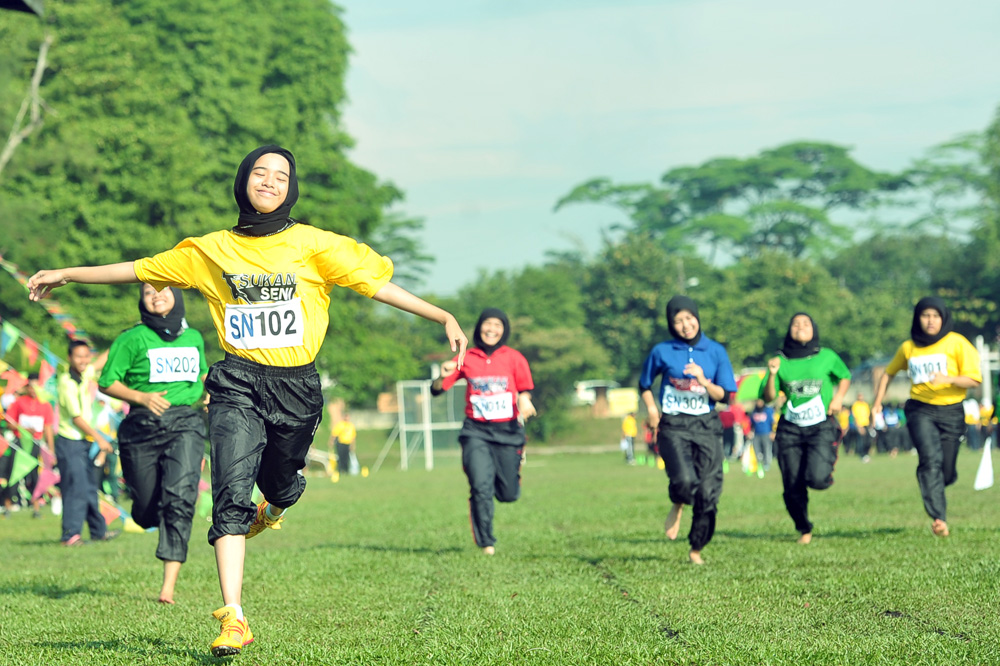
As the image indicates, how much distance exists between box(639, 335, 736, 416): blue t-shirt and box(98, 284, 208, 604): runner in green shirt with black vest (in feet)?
11.9

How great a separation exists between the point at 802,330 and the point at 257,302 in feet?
22.6

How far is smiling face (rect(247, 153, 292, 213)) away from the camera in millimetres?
5832

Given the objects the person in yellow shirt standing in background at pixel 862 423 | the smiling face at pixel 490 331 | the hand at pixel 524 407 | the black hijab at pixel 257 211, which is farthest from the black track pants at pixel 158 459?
the person in yellow shirt standing in background at pixel 862 423

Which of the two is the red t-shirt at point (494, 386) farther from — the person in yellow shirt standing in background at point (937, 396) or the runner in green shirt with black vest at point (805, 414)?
the person in yellow shirt standing in background at point (937, 396)

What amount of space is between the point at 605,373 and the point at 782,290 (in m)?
11.0

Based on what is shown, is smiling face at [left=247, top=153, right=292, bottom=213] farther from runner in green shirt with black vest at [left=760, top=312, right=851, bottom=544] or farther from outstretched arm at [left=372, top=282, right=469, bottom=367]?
runner in green shirt with black vest at [left=760, top=312, right=851, bottom=544]

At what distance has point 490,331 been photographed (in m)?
11.4

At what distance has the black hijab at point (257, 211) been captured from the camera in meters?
5.86

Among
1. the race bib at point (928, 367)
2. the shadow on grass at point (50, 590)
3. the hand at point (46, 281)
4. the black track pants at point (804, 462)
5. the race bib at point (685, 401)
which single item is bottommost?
the shadow on grass at point (50, 590)

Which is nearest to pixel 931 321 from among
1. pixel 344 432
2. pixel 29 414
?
pixel 29 414

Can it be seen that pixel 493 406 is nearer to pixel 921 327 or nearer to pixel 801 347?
pixel 801 347

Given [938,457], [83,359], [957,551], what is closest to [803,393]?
[938,457]

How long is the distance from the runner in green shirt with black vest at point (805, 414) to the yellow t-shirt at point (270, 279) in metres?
5.95

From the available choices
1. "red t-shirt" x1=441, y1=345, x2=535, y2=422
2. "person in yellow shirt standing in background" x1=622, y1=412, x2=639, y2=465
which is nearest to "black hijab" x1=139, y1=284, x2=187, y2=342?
"red t-shirt" x1=441, y1=345, x2=535, y2=422
